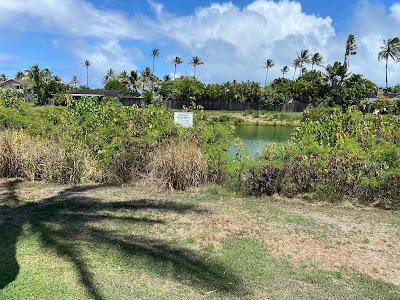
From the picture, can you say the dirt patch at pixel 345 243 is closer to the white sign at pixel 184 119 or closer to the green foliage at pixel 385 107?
the white sign at pixel 184 119

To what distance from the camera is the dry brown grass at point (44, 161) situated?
10.1 metres

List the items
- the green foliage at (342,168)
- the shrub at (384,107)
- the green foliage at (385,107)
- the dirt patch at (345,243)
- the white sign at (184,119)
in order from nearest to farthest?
the dirt patch at (345,243) < the green foliage at (342,168) < the white sign at (184,119) < the shrub at (384,107) < the green foliage at (385,107)

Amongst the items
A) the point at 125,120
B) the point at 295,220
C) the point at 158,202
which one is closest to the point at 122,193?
the point at 158,202

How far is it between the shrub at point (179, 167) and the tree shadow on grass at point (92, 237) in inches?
48.4

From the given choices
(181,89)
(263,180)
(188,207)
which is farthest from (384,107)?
(181,89)

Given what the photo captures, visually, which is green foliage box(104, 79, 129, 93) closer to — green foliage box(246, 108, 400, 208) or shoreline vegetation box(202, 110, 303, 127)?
shoreline vegetation box(202, 110, 303, 127)

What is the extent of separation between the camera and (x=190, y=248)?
6.09 m

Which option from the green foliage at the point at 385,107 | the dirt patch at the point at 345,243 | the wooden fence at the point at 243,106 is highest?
the wooden fence at the point at 243,106

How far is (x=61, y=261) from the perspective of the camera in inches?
216

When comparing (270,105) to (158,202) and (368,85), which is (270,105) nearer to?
(368,85)

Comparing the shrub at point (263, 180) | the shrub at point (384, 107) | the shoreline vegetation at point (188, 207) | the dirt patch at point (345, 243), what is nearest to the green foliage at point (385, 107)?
the shrub at point (384, 107)

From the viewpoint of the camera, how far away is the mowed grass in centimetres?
498

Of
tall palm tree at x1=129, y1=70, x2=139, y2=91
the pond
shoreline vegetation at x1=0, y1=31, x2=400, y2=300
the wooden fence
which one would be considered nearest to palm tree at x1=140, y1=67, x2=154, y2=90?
tall palm tree at x1=129, y1=70, x2=139, y2=91

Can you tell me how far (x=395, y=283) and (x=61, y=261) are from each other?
11.9 feet
